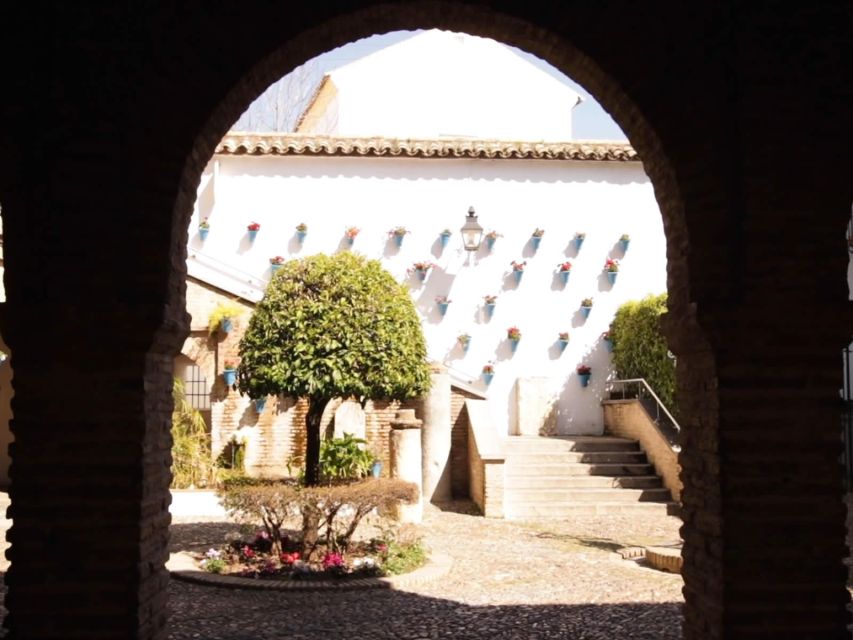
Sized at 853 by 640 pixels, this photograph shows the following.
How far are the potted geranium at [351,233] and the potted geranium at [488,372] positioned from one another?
3.12m

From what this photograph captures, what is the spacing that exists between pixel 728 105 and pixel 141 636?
3.81 meters

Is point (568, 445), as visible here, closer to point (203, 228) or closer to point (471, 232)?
point (471, 232)

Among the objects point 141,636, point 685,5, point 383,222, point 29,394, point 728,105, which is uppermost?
point 383,222

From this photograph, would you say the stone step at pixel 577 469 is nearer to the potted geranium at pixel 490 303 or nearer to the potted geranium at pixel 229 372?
the potted geranium at pixel 490 303

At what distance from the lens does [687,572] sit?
5160mm

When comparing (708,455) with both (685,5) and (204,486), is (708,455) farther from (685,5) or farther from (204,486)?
(204,486)

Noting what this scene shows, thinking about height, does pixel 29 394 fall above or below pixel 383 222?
below

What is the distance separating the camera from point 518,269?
17.0 metres

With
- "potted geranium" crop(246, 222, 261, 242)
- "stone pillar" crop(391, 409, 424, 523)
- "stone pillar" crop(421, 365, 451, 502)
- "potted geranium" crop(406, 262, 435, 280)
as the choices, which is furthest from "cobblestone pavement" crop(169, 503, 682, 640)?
"potted geranium" crop(246, 222, 261, 242)

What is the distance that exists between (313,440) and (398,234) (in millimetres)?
7258

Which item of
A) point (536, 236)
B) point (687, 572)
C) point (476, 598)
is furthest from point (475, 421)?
point (687, 572)

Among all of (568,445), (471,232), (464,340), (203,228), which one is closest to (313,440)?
(568,445)

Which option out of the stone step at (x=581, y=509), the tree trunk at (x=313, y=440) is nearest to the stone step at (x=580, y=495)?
the stone step at (x=581, y=509)

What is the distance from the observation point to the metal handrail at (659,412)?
47.7 ft
